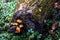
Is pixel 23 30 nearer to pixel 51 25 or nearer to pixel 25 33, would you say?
pixel 25 33

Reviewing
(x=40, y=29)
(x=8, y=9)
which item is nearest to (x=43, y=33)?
(x=40, y=29)

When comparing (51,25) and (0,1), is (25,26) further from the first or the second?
(0,1)

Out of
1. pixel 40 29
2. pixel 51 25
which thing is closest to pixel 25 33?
pixel 40 29

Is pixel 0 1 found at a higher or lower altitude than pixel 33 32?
higher

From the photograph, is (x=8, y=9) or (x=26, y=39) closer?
(x=26, y=39)

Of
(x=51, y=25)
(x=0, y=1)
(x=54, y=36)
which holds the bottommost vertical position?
(x=54, y=36)

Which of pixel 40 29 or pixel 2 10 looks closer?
pixel 40 29

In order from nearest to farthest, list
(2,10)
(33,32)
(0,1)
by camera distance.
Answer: (33,32) < (2,10) < (0,1)

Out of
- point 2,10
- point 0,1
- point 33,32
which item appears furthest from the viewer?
point 0,1

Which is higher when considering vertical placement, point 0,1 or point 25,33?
point 0,1
